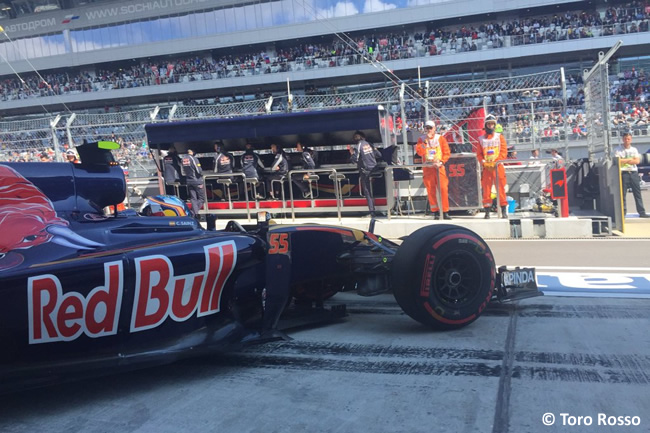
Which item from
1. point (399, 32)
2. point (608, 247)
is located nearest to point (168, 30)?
point (399, 32)

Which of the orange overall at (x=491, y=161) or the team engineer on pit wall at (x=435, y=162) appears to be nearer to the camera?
the orange overall at (x=491, y=161)

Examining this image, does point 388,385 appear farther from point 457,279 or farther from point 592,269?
point 592,269

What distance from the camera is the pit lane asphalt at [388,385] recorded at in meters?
3.02

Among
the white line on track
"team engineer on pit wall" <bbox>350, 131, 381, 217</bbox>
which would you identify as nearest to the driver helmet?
the white line on track

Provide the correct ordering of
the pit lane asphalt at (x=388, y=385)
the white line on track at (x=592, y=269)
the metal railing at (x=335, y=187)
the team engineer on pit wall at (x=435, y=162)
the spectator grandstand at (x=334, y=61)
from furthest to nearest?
the spectator grandstand at (x=334, y=61)
the metal railing at (x=335, y=187)
the team engineer on pit wall at (x=435, y=162)
the white line on track at (x=592, y=269)
the pit lane asphalt at (x=388, y=385)

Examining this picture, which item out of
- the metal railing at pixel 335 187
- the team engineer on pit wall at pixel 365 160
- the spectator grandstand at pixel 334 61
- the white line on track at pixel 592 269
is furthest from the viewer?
the spectator grandstand at pixel 334 61

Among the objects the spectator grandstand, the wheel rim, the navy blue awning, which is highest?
the spectator grandstand

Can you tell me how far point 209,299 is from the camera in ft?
12.5

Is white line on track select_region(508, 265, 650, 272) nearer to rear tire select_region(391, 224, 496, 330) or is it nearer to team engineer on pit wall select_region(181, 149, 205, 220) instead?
rear tire select_region(391, 224, 496, 330)

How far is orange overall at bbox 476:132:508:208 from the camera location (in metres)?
10.2

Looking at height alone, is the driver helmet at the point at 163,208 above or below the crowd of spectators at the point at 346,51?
below

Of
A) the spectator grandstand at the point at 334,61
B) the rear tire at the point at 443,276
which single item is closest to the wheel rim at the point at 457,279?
the rear tire at the point at 443,276

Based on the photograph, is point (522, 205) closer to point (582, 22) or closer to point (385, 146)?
point (385, 146)

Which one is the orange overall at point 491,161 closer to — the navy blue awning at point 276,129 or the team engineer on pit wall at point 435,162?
the team engineer on pit wall at point 435,162
